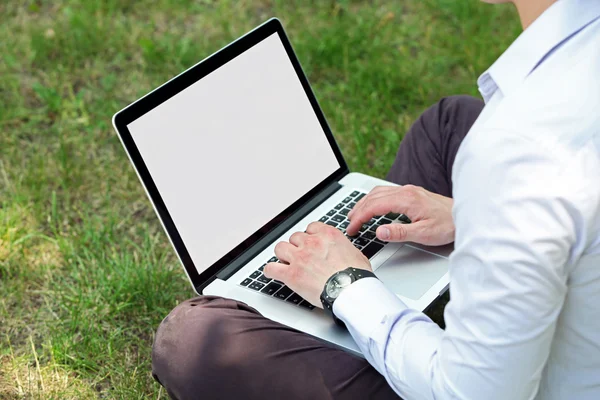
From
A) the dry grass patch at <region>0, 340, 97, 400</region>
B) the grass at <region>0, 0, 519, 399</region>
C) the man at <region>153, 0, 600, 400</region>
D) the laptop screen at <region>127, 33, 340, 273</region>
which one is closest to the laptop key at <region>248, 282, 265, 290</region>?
the laptop screen at <region>127, 33, 340, 273</region>

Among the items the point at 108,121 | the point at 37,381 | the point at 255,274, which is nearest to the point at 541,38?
the point at 255,274

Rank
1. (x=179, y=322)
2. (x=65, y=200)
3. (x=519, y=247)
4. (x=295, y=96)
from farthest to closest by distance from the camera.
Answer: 1. (x=65, y=200)
2. (x=295, y=96)
3. (x=179, y=322)
4. (x=519, y=247)

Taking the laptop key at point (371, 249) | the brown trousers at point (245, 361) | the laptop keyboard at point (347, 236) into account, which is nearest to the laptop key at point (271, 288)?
the laptop keyboard at point (347, 236)

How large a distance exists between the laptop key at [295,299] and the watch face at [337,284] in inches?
8.2

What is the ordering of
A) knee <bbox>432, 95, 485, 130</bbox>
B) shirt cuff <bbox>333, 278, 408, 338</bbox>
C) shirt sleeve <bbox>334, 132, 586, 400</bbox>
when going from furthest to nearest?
1. knee <bbox>432, 95, 485, 130</bbox>
2. shirt cuff <bbox>333, 278, 408, 338</bbox>
3. shirt sleeve <bbox>334, 132, 586, 400</bbox>

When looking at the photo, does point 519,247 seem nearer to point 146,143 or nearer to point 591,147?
point 591,147

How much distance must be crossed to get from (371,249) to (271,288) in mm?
275

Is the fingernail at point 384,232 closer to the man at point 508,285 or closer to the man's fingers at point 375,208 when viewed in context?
the man's fingers at point 375,208

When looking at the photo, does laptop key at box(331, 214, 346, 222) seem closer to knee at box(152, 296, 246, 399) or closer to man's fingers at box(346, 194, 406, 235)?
man's fingers at box(346, 194, 406, 235)

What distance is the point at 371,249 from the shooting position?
1.94 metres

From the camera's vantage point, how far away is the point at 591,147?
114 centimetres

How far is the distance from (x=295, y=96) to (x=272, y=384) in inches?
34.0

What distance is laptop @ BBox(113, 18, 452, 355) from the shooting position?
1799 mm

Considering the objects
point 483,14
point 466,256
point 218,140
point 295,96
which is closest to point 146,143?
point 218,140
